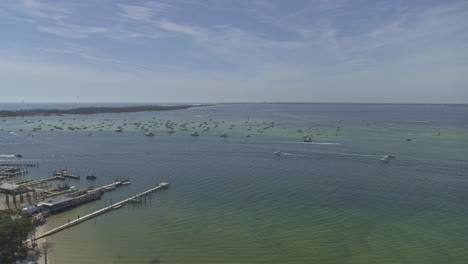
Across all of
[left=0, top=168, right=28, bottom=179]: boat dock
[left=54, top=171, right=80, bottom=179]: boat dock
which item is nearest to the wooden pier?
[left=54, top=171, right=80, bottom=179]: boat dock

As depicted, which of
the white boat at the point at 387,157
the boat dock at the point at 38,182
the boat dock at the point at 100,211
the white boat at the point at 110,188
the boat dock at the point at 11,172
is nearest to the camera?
the boat dock at the point at 100,211

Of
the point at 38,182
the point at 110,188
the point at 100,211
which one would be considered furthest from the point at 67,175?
the point at 100,211

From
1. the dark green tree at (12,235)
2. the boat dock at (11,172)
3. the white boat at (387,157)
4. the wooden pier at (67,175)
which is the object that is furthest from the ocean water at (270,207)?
the dark green tree at (12,235)

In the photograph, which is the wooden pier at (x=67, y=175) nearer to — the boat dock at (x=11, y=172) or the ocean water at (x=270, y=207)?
the ocean water at (x=270, y=207)

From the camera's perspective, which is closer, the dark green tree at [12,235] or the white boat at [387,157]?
the dark green tree at [12,235]

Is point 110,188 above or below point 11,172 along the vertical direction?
below

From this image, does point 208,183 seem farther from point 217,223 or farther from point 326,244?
point 326,244

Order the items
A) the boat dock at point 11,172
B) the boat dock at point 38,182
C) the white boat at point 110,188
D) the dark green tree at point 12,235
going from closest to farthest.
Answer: the dark green tree at point 12,235, the white boat at point 110,188, the boat dock at point 38,182, the boat dock at point 11,172

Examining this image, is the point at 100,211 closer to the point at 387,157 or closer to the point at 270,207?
the point at 270,207

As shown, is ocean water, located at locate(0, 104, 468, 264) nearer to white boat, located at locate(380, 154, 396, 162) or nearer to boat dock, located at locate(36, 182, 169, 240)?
boat dock, located at locate(36, 182, 169, 240)
